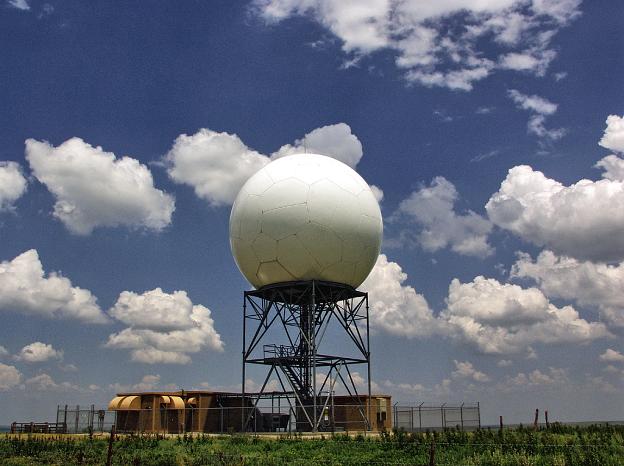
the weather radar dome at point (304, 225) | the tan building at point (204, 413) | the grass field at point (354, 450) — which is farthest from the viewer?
the tan building at point (204, 413)

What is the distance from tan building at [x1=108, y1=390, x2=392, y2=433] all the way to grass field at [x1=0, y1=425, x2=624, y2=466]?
7883 millimetres

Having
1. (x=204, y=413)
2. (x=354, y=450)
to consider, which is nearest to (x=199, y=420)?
(x=204, y=413)

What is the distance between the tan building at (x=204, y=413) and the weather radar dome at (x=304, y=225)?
25.4ft

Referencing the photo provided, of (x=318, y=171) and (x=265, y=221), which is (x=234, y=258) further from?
(x=318, y=171)

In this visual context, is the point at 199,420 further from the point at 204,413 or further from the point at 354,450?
the point at 354,450

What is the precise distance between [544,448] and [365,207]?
53.4 feet

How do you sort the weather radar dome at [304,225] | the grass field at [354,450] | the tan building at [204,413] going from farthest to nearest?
the tan building at [204,413] < the weather radar dome at [304,225] < the grass field at [354,450]

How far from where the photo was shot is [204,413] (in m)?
39.1

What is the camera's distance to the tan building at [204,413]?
121ft

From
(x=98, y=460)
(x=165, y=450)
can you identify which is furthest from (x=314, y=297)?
(x=98, y=460)

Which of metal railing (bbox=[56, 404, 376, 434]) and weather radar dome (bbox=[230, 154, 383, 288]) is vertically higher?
weather radar dome (bbox=[230, 154, 383, 288])

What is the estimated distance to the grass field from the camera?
20172 millimetres

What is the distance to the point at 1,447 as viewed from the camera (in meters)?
27.6

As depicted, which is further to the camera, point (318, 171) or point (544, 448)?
point (318, 171)
